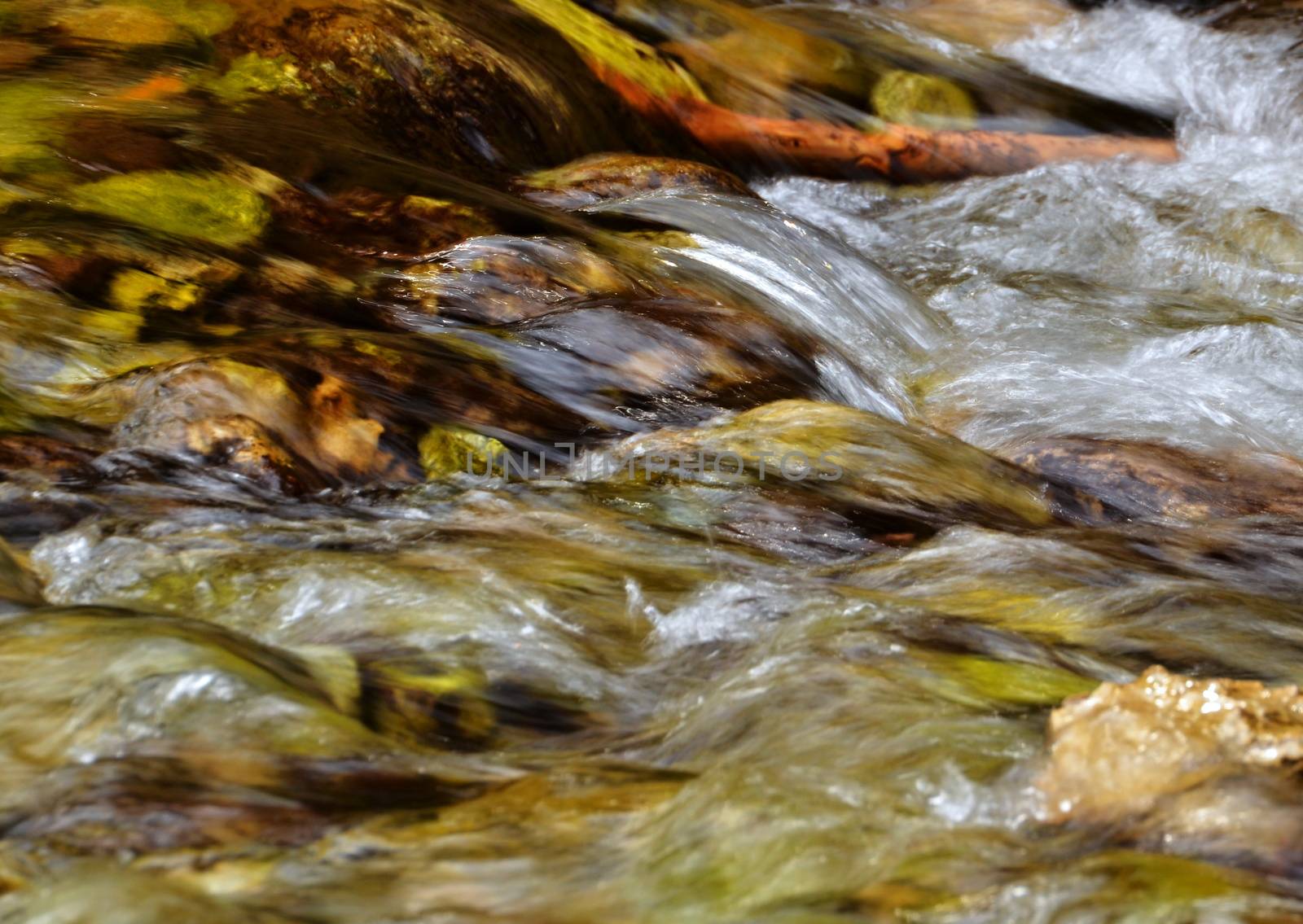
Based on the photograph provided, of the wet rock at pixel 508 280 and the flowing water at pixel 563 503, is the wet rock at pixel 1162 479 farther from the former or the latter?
the wet rock at pixel 508 280

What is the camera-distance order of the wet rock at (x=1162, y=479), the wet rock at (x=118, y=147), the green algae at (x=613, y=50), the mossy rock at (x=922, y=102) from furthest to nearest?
the mossy rock at (x=922, y=102), the green algae at (x=613, y=50), the wet rock at (x=118, y=147), the wet rock at (x=1162, y=479)

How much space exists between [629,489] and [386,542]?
3.11ft

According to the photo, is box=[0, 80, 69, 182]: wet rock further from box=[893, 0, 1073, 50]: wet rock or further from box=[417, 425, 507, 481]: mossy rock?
box=[893, 0, 1073, 50]: wet rock

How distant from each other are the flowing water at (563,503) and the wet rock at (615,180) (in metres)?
0.07

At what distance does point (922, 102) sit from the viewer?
34.7 feet

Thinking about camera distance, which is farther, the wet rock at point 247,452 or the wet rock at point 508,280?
the wet rock at point 508,280

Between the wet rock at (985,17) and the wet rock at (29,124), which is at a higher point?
the wet rock at (985,17)

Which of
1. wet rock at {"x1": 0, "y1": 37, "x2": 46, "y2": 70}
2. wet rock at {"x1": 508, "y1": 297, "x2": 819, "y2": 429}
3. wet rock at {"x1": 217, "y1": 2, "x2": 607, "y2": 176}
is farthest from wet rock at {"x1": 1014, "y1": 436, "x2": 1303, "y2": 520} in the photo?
wet rock at {"x1": 0, "y1": 37, "x2": 46, "y2": 70}

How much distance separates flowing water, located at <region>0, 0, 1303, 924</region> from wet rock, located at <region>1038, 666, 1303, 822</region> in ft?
0.16

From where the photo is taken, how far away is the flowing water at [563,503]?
93.4 inches

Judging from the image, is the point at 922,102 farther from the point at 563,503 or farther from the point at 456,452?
the point at 563,503

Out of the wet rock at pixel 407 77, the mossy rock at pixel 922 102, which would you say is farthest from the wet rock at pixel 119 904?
the mossy rock at pixel 922 102

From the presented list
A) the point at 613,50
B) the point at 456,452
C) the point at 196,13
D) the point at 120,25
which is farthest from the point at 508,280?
the point at 613,50

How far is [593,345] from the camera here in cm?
554
